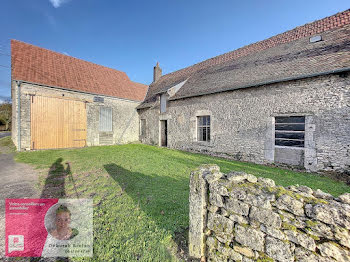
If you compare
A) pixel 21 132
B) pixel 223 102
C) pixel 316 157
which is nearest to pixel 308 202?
pixel 316 157

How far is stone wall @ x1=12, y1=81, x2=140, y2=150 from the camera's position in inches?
358

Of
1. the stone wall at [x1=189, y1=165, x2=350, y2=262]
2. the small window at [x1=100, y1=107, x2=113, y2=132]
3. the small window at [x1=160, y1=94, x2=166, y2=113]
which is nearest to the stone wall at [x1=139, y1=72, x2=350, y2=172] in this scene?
the small window at [x1=160, y1=94, x2=166, y2=113]

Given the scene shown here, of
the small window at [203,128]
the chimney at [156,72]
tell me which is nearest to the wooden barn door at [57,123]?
the chimney at [156,72]

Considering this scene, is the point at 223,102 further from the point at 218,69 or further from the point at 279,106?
the point at 218,69

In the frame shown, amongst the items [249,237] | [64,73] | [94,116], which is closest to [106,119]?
[94,116]

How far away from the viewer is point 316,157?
234 inches

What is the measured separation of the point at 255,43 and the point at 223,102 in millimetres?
6056

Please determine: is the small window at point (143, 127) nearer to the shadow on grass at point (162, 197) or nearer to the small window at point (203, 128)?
the small window at point (203, 128)

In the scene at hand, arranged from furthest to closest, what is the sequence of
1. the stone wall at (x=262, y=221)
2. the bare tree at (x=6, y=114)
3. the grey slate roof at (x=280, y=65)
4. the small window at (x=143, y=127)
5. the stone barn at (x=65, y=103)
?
1. the bare tree at (x=6, y=114)
2. the small window at (x=143, y=127)
3. the stone barn at (x=65, y=103)
4. the grey slate roof at (x=280, y=65)
5. the stone wall at (x=262, y=221)

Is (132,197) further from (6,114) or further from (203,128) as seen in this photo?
(6,114)

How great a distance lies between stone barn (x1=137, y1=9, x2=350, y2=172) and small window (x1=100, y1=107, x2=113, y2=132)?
5.72 meters

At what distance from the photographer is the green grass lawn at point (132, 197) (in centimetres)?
224

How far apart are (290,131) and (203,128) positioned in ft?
15.1

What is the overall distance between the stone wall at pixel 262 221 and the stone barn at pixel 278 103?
594 cm
